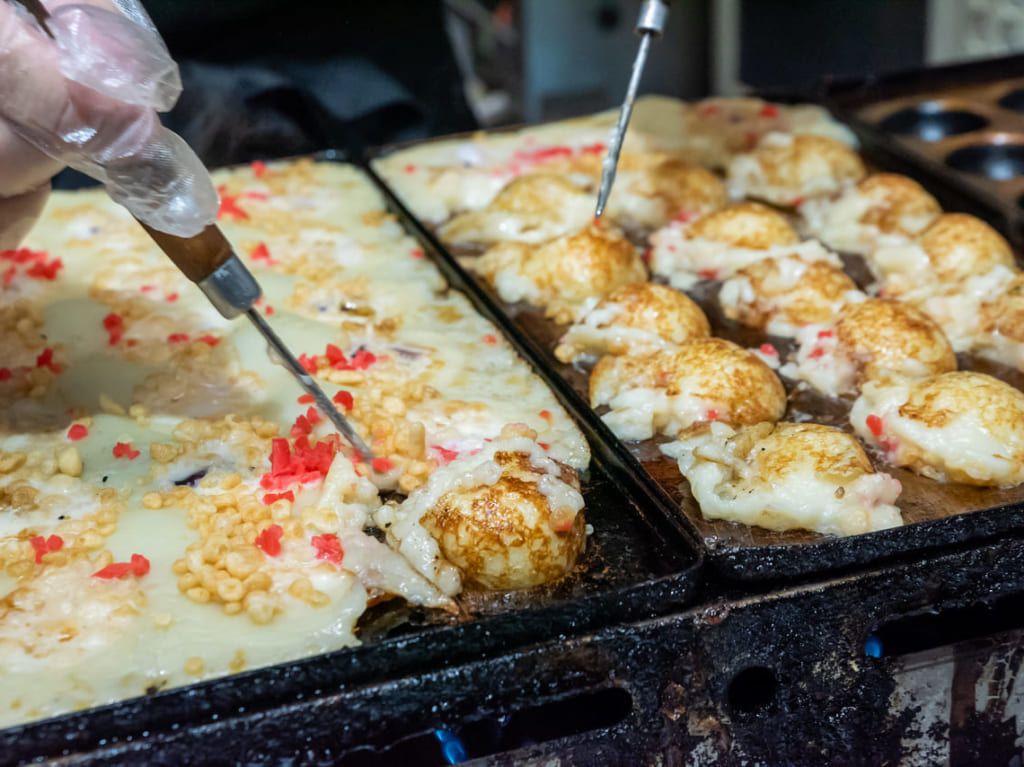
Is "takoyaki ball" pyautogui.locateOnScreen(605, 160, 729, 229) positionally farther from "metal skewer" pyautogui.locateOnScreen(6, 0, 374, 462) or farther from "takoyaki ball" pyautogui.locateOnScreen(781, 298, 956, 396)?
"metal skewer" pyautogui.locateOnScreen(6, 0, 374, 462)

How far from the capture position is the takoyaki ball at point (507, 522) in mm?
1739

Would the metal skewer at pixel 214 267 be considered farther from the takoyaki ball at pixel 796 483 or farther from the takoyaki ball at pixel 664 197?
the takoyaki ball at pixel 664 197

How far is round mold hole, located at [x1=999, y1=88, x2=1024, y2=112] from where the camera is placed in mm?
3807

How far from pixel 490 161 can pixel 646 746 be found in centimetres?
243

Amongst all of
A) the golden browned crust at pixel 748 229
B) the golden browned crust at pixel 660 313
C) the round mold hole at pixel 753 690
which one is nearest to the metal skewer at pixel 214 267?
the golden browned crust at pixel 660 313

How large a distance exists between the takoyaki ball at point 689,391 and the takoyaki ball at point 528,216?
2.92ft

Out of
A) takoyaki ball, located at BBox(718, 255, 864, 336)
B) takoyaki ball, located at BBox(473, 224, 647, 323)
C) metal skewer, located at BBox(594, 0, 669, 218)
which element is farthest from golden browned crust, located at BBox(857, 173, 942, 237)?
metal skewer, located at BBox(594, 0, 669, 218)

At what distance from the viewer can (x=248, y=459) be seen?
6.97 feet

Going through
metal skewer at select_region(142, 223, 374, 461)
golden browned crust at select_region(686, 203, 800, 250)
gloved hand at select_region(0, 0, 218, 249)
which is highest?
gloved hand at select_region(0, 0, 218, 249)

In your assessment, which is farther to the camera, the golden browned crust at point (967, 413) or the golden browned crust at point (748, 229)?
the golden browned crust at point (748, 229)

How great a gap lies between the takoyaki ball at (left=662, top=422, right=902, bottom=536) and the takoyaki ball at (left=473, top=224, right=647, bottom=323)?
30.3 inches

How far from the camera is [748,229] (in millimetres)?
2908

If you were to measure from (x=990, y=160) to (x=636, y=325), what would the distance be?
6.15 feet

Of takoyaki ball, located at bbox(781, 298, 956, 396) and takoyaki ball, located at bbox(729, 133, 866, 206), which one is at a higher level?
takoyaki ball, located at bbox(729, 133, 866, 206)
